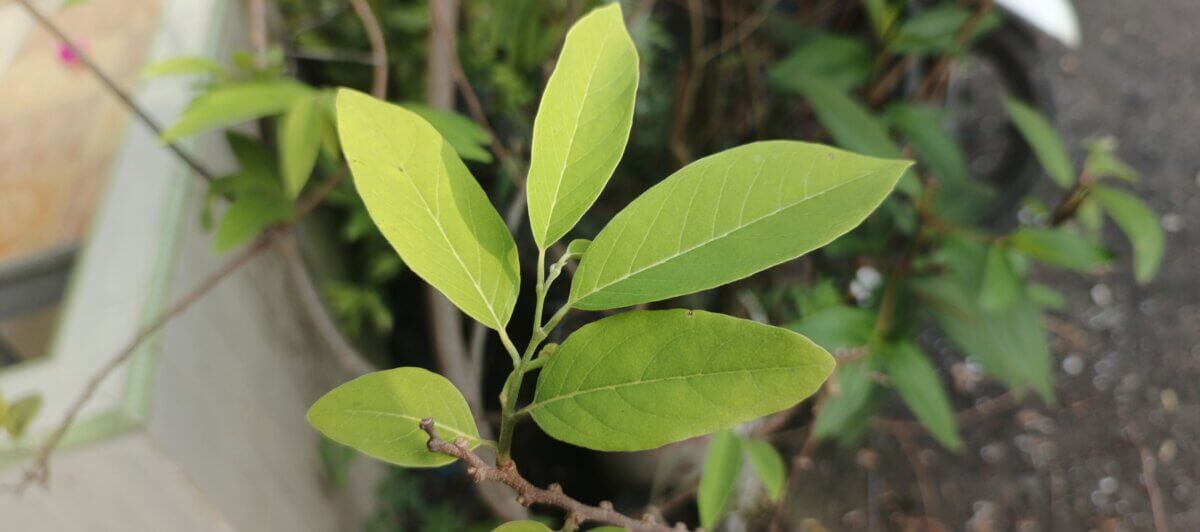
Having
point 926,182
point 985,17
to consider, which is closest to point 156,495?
point 926,182

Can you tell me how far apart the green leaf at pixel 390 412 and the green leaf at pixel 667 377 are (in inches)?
1.3

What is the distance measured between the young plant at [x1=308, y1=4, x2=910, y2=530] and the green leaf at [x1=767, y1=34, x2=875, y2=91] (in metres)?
0.73

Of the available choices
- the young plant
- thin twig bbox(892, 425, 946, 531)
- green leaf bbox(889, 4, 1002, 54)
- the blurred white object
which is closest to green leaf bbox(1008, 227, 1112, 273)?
green leaf bbox(889, 4, 1002, 54)

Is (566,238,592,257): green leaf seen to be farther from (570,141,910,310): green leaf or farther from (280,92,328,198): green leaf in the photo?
(280,92,328,198): green leaf

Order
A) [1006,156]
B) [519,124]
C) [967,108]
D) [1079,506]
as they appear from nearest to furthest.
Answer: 1. [519,124]
2. [1079,506]
3. [1006,156]
4. [967,108]

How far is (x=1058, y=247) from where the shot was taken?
28.6 inches

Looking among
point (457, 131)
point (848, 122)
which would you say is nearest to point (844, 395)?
point (848, 122)

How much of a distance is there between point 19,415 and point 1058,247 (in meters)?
0.84

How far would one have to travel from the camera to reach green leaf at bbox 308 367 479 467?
0.24 metres

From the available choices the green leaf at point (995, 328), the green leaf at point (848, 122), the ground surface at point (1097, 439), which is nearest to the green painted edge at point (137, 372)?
the green leaf at point (848, 122)

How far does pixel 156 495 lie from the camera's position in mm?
663

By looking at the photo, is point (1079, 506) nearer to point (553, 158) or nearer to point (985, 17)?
point (985, 17)

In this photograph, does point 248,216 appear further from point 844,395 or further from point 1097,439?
point 1097,439

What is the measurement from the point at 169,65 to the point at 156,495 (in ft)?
1.19
